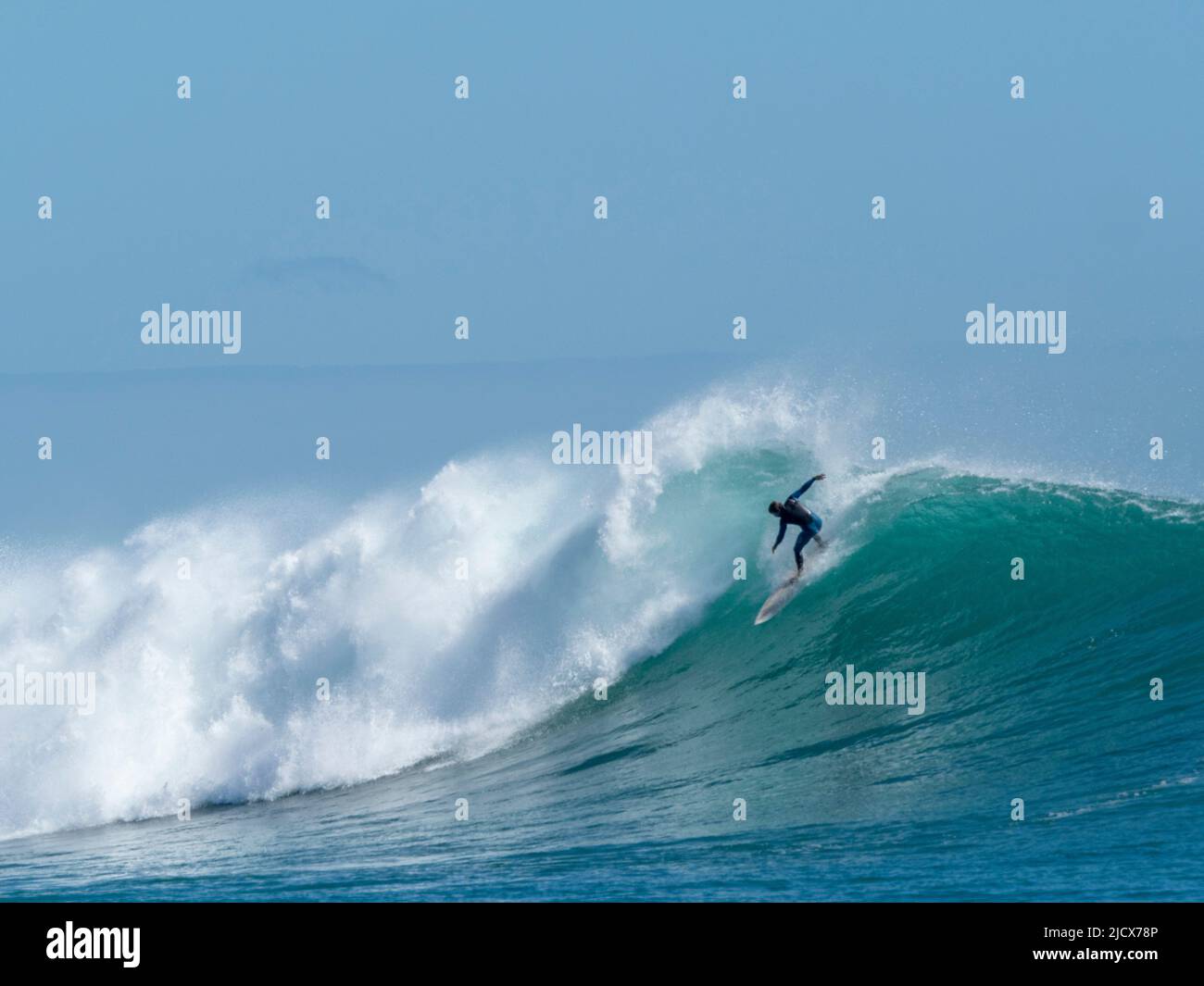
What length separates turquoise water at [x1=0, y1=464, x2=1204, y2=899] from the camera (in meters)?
9.12

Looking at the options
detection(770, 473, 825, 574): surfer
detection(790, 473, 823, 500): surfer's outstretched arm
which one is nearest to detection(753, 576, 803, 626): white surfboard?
detection(770, 473, 825, 574): surfer

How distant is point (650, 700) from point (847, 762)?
3503mm

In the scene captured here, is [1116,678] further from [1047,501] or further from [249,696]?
[249,696]

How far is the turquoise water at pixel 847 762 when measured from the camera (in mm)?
9125

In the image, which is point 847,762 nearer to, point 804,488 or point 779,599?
point 804,488

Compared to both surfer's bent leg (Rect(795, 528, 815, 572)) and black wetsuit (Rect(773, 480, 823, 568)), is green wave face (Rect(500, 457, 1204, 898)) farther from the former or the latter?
black wetsuit (Rect(773, 480, 823, 568))

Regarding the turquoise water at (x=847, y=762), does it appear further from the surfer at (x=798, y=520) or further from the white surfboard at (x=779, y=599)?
the surfer at (x=798, y=520)

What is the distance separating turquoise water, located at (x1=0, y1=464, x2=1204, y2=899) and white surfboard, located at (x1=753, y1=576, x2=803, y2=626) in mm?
180

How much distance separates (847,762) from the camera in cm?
1164

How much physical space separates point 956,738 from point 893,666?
2196mm

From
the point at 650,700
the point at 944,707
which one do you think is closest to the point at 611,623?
the point at 650,700

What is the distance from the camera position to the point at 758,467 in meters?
18.1

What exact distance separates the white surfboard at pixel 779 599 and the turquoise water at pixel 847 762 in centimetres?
18
